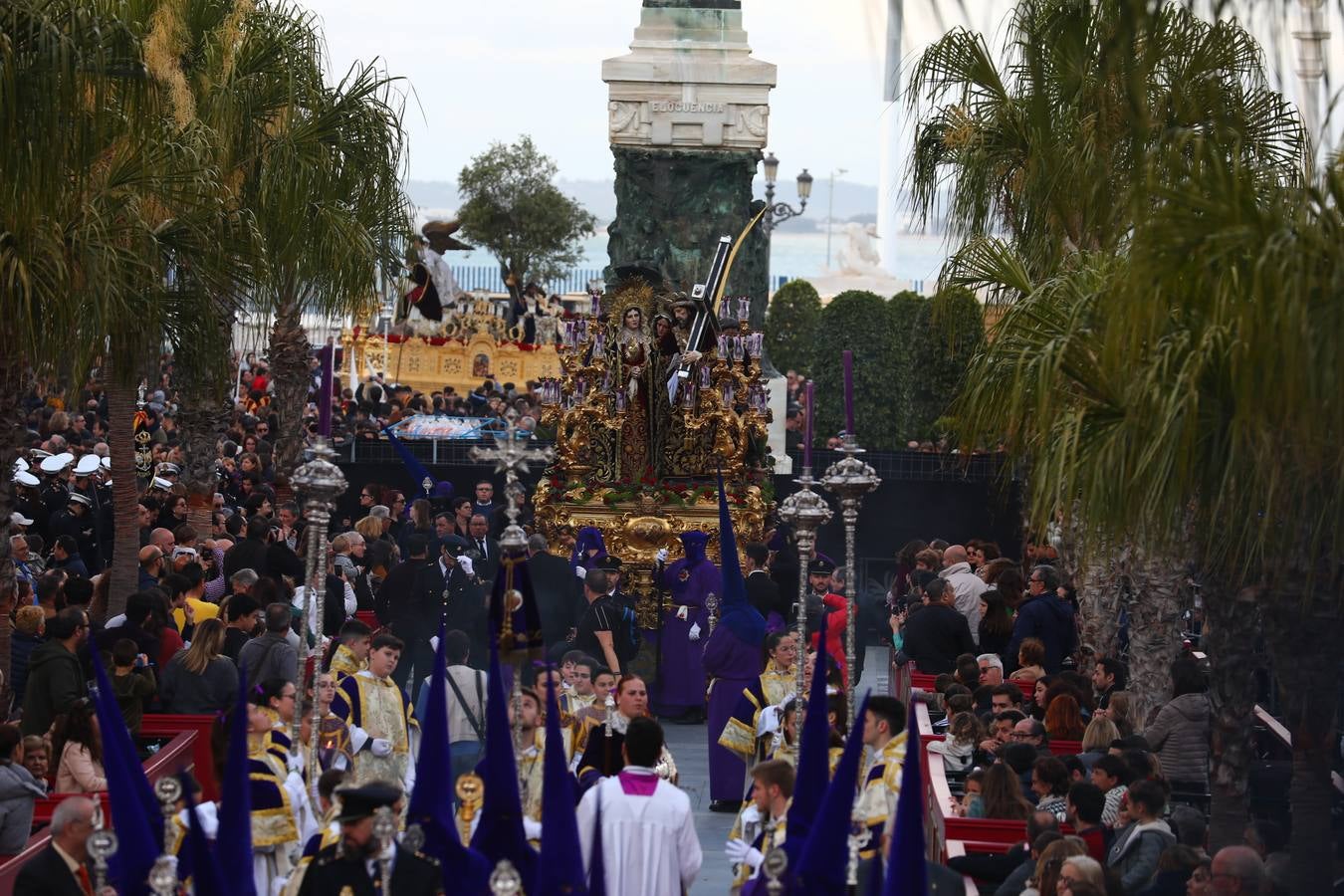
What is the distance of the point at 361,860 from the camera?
7727 mm

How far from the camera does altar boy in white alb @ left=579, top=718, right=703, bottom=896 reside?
8.99 metres

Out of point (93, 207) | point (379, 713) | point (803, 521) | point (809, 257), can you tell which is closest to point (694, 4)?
point (93, 207)

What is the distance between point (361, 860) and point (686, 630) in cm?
982

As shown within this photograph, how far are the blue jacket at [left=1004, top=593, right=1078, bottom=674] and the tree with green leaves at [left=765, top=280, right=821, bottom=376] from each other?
84.2 feet

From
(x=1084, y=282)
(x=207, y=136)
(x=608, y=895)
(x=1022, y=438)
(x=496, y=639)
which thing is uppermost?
(x=207, y=136)

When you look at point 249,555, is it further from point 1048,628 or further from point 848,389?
point 848,389

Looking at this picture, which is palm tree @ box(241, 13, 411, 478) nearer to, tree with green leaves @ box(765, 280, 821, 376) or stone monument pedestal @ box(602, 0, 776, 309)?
stone monument pedestal @ box(602, 0, 776, 309)

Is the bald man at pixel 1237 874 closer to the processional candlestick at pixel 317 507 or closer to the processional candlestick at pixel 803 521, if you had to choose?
the processional candlestick at pixel 803 521

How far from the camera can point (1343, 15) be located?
4.33 metres

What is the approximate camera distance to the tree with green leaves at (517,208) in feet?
176

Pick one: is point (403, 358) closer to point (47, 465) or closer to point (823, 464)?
point (823, 464)

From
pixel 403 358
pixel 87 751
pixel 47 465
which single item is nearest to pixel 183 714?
pixel 87 751

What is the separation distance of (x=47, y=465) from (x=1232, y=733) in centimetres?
1399

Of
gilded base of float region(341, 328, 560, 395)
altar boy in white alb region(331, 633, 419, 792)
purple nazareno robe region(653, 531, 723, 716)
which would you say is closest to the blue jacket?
purple nazareno robe region(653, 531, 723, 716)
